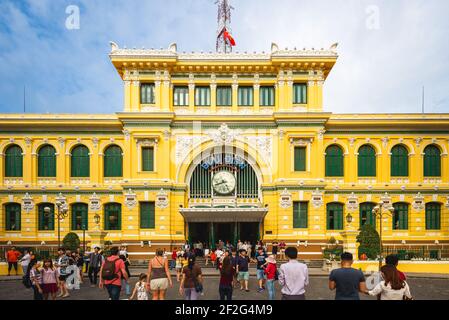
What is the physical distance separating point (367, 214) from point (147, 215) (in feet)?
59.1

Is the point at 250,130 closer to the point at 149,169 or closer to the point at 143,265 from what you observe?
the point at 149,169

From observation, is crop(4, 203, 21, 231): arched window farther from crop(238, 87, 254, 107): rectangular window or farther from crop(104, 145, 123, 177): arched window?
crop(238, 87, 254, 107): rectangular window

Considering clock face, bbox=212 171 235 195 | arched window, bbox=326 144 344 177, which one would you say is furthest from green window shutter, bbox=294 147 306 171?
clock face, bbox=212 171 235 195

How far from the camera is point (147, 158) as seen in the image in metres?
35.4

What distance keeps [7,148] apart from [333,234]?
27696 millimetres

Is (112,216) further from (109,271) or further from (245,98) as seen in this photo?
(109,271)

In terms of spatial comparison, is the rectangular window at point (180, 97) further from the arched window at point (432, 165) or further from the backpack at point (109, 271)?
the backpack at point (109, 271)

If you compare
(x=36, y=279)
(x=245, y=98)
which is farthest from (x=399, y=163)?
(x=36, y=279)

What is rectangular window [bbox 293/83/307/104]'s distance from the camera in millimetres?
35750

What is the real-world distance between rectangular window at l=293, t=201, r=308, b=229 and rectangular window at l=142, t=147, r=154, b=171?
38.9 feet

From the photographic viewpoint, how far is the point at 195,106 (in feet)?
118

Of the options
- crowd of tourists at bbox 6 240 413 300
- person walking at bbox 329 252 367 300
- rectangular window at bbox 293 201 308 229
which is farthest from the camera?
rectangular window at bbox 293 201 308 229
